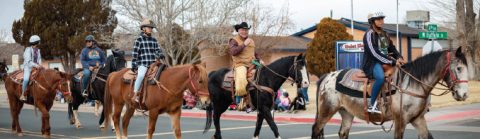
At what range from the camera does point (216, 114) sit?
1352 centimetres

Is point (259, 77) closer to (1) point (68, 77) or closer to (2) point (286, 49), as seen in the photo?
(1) point (68, 77)

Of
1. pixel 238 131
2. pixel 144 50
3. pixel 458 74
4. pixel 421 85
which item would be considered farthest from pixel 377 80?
pixel 238 131

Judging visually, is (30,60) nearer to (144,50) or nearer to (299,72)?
(144,50)

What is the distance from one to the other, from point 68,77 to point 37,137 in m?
1.59

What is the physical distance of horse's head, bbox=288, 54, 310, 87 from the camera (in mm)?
12727

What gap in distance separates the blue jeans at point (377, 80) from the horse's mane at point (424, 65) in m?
0.42

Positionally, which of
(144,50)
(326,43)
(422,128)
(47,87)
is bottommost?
(422,128)

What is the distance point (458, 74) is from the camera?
9.23m

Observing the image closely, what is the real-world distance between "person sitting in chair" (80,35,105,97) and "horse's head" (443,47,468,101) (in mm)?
10493

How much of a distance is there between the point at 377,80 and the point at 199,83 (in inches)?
118

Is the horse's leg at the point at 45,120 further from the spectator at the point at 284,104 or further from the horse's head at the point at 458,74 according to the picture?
the spectator at the point at 284,104

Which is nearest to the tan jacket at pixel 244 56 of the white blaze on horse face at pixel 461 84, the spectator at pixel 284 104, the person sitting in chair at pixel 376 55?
the person sitting in chair at pixel 376 55

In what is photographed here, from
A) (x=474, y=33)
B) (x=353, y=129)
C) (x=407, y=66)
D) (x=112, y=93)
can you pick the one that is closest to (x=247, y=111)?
(x=353, y=129)

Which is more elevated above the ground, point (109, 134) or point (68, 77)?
point (68, 77)
